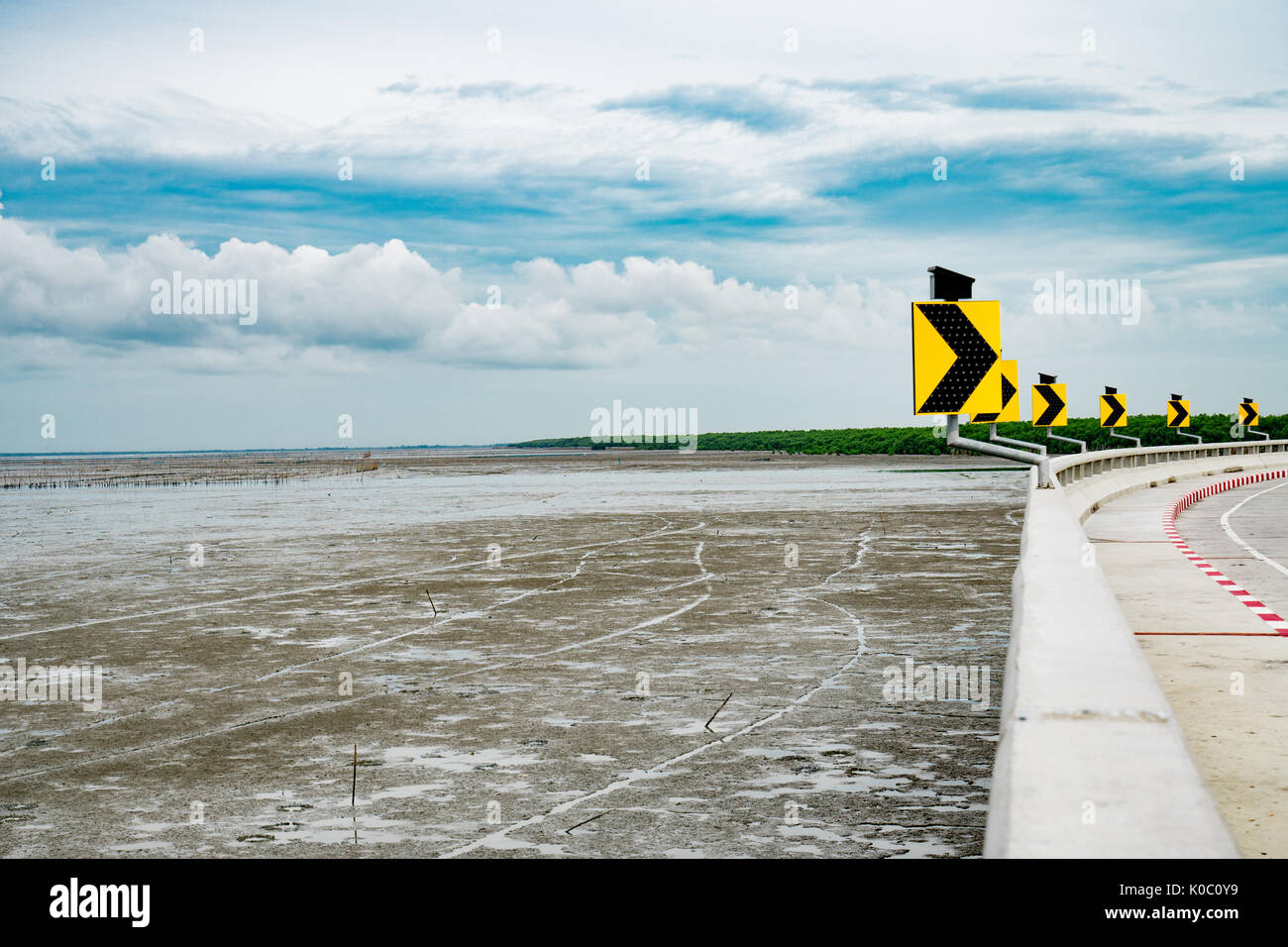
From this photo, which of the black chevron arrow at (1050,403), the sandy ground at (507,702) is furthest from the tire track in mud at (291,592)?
the black chevron arrow at (1050,403)

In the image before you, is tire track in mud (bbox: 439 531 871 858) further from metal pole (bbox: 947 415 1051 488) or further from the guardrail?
the guardrail

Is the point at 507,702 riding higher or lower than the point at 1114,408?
lower

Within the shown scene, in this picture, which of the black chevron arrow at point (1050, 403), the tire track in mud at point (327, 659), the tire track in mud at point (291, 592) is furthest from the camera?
the black chevron arrow at point (1050, 403)

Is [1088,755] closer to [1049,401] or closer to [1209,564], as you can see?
[1209,564]

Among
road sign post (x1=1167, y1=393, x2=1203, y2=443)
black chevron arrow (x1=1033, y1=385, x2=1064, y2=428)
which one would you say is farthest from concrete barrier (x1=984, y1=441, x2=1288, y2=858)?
road sign post (x1=1167, y1=393, x2=1203, y2=443)

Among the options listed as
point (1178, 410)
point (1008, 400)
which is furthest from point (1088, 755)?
point (1178, 410)

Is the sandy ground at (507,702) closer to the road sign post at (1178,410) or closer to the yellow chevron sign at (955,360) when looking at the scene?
the yellow chevron sign at (955,360)

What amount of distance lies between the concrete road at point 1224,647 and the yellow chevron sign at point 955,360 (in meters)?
2.50

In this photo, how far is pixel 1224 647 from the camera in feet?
32.8

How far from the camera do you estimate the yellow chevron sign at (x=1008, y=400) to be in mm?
10828

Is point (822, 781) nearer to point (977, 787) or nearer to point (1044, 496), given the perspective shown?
point (977, 787)

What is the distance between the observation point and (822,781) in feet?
22.1

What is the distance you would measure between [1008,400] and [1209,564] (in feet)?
17.8
